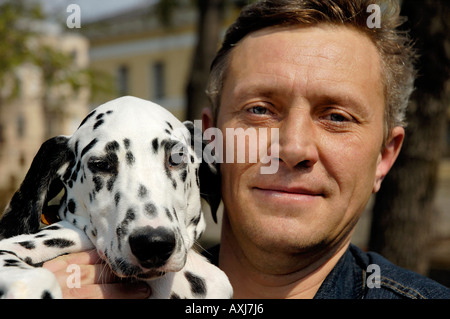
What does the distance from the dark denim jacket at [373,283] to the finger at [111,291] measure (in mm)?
613

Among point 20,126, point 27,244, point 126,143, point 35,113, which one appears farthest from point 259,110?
point 20,126

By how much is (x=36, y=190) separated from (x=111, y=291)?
0.70 meters

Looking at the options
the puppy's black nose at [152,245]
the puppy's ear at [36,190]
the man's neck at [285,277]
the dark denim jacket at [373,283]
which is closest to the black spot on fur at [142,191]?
the puppy's black nose at [152,245]

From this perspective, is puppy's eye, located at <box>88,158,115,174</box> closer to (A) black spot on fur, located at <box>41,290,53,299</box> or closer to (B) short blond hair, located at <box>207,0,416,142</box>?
(A) black spot on fur, located at <box>41,290,53,299</box>

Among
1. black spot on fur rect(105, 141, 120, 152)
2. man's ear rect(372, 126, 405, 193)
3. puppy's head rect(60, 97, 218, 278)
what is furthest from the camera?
man's ear rect(372, 126, 405, 193)

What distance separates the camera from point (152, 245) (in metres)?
2.43

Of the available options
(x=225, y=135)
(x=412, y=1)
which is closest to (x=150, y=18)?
(x=412, y=1)

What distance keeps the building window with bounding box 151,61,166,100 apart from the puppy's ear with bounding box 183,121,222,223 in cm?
4032

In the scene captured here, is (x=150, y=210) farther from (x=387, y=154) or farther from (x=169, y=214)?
(x=387, y=154)

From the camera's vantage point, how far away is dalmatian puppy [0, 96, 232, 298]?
98.7 inches

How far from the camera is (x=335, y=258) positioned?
3.53 metres

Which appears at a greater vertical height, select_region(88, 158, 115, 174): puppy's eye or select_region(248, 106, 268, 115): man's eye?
select_region(248, 106, 268, 115): man's eye

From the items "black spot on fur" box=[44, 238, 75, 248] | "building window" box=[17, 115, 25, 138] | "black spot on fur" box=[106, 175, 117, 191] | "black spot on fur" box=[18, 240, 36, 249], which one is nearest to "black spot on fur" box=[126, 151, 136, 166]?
"black spot on fur" box=[106, 175, 117, 191]
